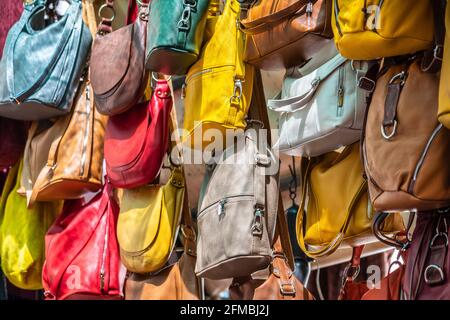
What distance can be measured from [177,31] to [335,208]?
27.9 inches

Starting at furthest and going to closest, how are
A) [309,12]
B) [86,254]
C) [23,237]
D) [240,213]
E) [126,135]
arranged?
[23,237] < [86,254] < [126,135] < [240,213] < [309,12]

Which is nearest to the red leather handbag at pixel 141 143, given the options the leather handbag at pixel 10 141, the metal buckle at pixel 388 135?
the leather handbag at pixel 10 141

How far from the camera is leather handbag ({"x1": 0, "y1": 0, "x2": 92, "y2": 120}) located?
126 inches

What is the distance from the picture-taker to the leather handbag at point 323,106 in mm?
2414

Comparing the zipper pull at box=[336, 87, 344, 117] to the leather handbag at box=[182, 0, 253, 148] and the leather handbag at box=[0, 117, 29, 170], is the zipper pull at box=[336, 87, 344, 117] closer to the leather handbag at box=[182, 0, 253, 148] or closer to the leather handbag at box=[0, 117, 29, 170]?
the leather handbag at box=[182, 0, 253, 148]

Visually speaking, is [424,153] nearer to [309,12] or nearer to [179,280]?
[309,12]

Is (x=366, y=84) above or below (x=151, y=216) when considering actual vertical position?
above

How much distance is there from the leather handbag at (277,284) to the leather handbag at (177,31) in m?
0.59

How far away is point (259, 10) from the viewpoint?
2.57 metres

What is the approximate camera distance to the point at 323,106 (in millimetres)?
2490

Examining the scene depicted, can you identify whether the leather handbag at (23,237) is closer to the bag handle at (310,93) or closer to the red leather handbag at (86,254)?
the red leather handbag at (86,254)

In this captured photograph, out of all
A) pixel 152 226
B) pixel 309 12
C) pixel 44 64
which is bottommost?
pixel 152 226

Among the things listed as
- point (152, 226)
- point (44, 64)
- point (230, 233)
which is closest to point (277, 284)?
point (230, 233)
